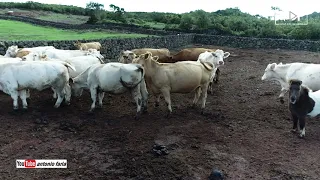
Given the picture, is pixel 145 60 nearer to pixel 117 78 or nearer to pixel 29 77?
pixel 117 78

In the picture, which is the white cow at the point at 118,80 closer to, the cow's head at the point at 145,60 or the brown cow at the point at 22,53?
the cow's head at the point at 145,60

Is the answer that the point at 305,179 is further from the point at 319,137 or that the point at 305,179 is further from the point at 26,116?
the point at 26,116

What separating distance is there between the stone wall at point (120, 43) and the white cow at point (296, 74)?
1098 cm

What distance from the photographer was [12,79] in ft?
33.1

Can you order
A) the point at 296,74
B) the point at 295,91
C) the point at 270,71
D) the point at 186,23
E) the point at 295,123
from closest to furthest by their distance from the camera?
1. the point at 295,91
2. the point at 295,123
3. the point at 296,74
4. the point at 270,71
5. the point at 186,23

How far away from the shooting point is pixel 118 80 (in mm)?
10016

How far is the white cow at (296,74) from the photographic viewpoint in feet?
36.3

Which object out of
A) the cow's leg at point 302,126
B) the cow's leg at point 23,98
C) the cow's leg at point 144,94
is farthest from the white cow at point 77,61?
the cow's leg at point 302,126

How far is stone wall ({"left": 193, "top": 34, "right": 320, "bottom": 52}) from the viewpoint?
2870 centimetres

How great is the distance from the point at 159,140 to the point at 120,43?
15237mm

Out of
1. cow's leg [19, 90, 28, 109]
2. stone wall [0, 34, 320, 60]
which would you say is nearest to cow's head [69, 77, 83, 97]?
cow's leg [19, 90, 28, 109]

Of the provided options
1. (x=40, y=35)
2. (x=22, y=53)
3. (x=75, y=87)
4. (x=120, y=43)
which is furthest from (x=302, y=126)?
(x=40, y=35)

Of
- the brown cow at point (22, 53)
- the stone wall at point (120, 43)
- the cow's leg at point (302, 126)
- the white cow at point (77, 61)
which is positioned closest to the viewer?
the cow's leg at point (302, 126)

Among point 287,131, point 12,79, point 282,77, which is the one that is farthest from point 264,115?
point 12,79
